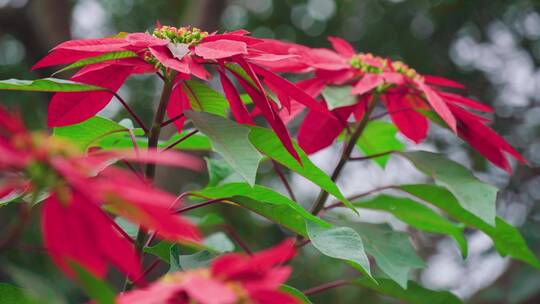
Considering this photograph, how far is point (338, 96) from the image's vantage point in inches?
Result: 30.4

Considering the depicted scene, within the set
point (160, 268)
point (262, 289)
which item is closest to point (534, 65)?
point (160, 268)

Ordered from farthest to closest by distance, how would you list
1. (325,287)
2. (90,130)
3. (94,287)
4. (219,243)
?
1. (219,243)
2. (325,287)
3. (90,130)
4. (94,287)

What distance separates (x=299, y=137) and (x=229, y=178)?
0.30 ft

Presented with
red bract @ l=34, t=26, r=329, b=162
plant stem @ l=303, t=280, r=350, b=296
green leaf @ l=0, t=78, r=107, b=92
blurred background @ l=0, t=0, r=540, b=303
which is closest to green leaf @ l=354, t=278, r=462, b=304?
plant stem @ l=303, t=280, r=350, b=296

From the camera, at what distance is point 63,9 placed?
2.34 metres

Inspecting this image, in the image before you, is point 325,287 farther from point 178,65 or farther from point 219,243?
point 178,65

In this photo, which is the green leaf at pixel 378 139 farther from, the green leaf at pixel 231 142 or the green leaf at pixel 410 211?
the green leaf at pixel 231 142

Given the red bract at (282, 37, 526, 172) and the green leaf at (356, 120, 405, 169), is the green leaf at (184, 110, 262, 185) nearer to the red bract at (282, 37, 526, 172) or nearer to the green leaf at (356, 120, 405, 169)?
the red bract at (282, 37, 526, 172)

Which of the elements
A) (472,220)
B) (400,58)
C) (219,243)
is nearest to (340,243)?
(472,220)

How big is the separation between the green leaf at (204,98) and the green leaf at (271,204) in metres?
0.07

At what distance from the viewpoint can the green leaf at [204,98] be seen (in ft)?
2.22

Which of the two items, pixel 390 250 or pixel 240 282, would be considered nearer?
pixel 240 282

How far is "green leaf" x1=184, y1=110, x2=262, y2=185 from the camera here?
1.81 feet

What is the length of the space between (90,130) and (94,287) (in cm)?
34
